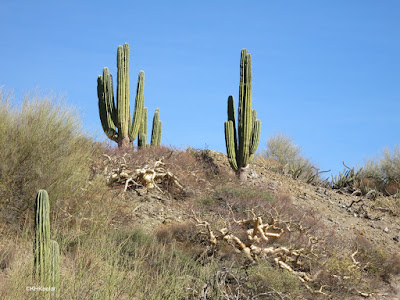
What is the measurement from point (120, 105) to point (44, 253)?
46.4 feet

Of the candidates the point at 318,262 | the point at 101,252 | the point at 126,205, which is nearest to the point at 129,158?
the point at 126,205

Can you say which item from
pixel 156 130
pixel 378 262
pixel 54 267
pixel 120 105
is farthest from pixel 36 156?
pixel 156 130

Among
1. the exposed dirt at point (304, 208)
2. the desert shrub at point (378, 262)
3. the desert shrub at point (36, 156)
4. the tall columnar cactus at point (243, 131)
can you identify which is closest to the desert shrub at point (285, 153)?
the exposed dirt at point (304, 208)

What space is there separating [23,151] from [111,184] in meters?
4.31

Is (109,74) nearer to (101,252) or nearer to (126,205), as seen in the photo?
(126,205)

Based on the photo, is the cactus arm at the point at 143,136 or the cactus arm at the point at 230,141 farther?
the cactus arm at the point at 143,136

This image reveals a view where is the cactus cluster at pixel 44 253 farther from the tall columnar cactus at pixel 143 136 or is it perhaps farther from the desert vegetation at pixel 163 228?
the tall columnar cactus at pixel 143 136

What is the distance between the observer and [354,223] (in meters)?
17.7

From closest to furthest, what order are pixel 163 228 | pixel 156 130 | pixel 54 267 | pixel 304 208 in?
pixel 54 267 < pixel 163 228 < pixel 304 208 < pixel 156 130

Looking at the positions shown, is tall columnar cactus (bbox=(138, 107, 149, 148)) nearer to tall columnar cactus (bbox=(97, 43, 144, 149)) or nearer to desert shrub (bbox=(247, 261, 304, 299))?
tall columnar cactus (bbox=(97, 43, 144, 149))

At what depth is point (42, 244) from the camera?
7.37m

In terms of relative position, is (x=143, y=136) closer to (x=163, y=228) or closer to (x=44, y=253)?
(x=163, y=228)

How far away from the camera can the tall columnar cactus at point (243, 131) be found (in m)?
19.5

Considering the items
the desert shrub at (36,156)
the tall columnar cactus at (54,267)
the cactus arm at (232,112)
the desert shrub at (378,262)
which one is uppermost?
the cactus arm at (232,112)
